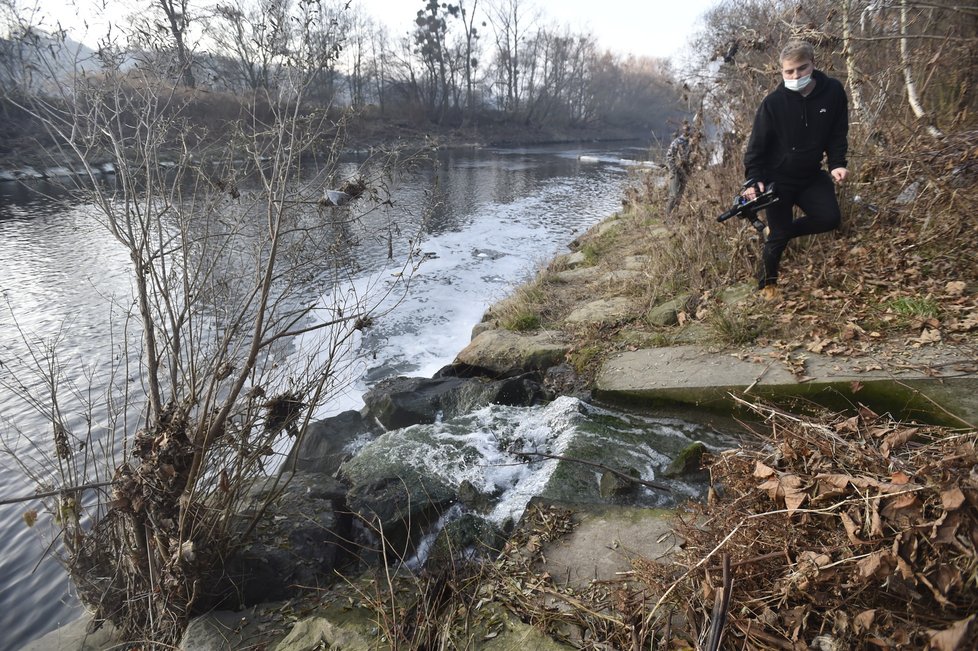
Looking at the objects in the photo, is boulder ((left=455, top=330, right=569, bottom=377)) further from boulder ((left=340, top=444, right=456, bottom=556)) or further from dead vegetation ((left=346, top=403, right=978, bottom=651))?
dead vegetation ((left=346, top=403, right=978, bottom=651))

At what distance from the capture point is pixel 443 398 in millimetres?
5469

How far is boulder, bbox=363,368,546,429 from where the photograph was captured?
518cm

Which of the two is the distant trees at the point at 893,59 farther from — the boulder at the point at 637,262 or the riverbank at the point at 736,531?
the riverbank at the point at 736,531

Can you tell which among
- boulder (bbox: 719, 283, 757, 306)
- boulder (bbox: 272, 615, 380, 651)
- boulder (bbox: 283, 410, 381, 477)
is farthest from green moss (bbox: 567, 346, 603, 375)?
boulder (bbox: 272, 615, 380, 651)

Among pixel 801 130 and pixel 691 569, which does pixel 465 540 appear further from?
pixel 801 130

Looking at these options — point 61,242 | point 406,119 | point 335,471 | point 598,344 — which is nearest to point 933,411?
point 598,344

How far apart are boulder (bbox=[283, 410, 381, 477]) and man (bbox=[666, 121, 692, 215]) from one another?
596 centimetres

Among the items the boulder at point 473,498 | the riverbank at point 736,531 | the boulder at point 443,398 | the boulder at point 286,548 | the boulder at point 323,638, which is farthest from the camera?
the boulder at point 443,398

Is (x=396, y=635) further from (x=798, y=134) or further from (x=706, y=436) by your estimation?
(x=798, y=134)

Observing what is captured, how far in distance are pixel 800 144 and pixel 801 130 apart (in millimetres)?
Answer: 100

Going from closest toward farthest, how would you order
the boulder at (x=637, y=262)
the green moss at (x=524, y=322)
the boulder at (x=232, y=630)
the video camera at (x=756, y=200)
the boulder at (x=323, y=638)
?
the boulder at (x=323, y=638)
the boulder at (x=232, y=630)
the video camera at (x=756, y=200)
the green moss at (x=524, y=322)
the boulder at (x=637, y=262)

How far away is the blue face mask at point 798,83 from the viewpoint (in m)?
3.67

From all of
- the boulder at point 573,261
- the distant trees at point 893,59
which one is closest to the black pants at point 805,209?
the distant trees at point 893,59

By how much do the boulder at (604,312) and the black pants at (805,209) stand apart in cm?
183
